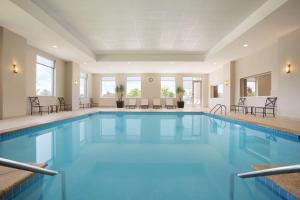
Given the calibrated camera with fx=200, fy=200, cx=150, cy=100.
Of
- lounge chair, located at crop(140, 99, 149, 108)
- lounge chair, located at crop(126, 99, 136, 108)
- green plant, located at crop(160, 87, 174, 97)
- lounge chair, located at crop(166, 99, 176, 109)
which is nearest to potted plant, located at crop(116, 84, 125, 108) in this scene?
lounge chair, located at crop(126, 99, 136, 108)

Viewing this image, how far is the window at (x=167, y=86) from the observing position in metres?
16.7

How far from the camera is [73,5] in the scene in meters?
5.54

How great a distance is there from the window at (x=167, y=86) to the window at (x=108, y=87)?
161 inches

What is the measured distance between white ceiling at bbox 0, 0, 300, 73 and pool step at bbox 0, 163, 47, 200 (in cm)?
438

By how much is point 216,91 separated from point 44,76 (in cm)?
1143

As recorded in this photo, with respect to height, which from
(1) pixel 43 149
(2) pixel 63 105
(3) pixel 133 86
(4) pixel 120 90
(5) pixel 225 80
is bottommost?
(1) pixel 43 149

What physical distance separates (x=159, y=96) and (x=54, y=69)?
836 centimetres

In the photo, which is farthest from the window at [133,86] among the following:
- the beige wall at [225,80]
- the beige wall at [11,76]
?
the beige wall at [11,76]

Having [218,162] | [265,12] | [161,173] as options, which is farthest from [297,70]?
[161,173]

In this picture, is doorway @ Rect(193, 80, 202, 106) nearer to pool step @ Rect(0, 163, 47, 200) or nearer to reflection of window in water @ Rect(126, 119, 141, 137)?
reflection of window in water @ Rect(126, 119, 141, 137)

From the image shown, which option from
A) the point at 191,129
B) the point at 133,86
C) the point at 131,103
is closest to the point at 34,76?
the point at 191,129

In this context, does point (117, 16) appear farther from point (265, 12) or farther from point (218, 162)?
point (218, 162)

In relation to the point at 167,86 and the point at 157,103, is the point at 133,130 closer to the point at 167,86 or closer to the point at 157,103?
the point at 157,103

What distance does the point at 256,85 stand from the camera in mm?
10062
